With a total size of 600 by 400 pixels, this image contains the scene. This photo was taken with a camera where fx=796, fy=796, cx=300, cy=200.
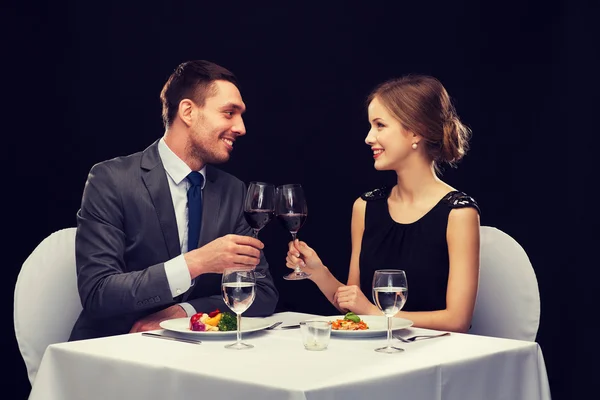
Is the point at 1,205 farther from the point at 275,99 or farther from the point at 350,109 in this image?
the point at 350,109

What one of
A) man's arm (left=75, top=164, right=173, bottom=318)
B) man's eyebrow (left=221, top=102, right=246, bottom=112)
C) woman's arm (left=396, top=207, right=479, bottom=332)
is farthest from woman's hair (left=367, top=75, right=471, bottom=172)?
man's arm (left=75, top=164, right=173, bottom=318)

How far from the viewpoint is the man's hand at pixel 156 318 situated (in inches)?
96.7

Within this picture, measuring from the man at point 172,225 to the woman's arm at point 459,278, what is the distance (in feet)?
1.78

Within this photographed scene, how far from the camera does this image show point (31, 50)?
373 centimetres

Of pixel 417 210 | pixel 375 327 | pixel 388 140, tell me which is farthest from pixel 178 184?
pixel 375 327

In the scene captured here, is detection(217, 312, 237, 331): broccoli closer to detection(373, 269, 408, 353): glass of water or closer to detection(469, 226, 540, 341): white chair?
detection(373, 269, 408, 353): glass of water

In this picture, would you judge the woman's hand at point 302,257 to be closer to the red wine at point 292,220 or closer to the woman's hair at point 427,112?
the red wine at point 292,220

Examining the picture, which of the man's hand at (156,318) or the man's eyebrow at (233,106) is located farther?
the man's eyebrow at (233,106)

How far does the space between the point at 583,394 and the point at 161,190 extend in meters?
2.25

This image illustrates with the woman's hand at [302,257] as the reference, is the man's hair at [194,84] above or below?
above

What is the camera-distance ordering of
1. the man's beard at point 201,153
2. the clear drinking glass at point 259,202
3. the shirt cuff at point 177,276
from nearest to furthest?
the clear drinking glass at point 259,202 → the shirt cuff at point 177,276 → the man's beard at point 201,153

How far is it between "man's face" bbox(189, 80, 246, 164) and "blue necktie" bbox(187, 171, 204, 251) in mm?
92

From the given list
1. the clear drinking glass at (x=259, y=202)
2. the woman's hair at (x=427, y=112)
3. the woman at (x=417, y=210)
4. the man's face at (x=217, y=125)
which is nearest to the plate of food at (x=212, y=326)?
the clear drinking glass at (x=259, y=202)

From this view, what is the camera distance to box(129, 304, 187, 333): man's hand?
8.06ft
